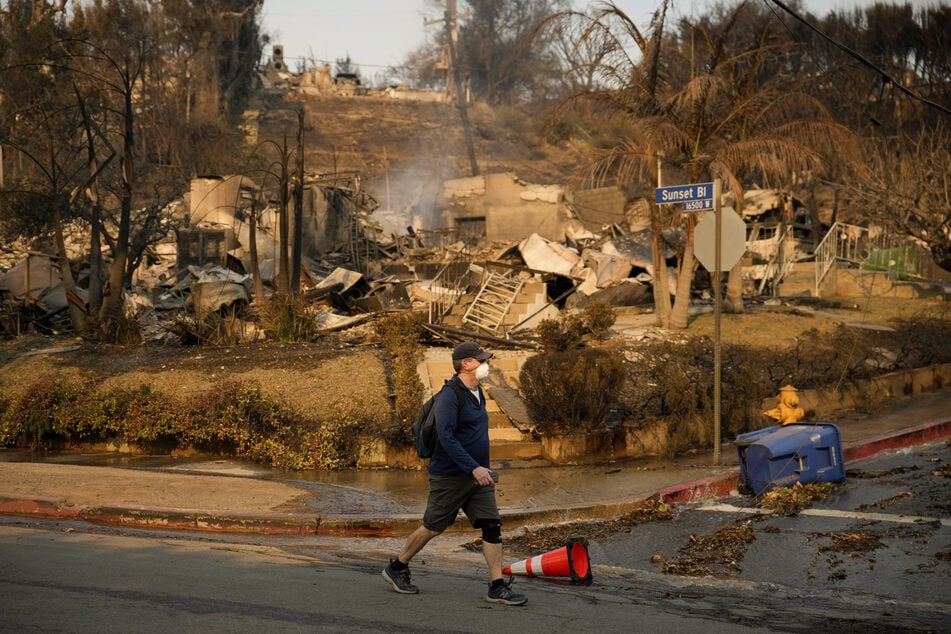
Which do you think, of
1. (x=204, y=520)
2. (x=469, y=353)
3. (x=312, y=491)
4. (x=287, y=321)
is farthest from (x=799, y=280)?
(x=469, y=353)

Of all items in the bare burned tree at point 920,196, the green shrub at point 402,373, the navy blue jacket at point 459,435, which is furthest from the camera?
the bare burned tree at point 920,196

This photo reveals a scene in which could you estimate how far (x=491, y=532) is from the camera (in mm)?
6695

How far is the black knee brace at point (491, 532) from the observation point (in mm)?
6656

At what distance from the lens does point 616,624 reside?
5.96 meters

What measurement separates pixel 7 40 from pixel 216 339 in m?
28.2

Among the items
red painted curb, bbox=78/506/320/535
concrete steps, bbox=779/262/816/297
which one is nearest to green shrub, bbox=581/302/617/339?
red painted curb, bbox=78/506/320/535

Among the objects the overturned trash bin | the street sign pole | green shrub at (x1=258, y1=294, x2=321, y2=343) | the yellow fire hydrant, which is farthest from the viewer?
green shrub at (x1=258, y1=294, x2=321, y2=343)

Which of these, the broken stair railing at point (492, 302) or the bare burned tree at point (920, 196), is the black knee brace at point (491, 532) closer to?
the broken stair railing at point (492, 302)

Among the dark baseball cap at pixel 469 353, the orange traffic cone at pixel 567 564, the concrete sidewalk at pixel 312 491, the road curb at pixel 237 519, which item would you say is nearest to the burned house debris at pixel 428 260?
the concrete sidewalk at pixel 312 491

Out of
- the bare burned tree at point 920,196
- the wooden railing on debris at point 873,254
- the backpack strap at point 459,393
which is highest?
the bare burned tree at point 920,196

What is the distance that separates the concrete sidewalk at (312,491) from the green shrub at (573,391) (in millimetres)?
719

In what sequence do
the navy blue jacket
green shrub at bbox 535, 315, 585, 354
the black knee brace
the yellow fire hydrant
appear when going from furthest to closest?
1. green shrub at bbox 535, 315, 585, 354
2. the yellow fire hydrant
3. the black knee brace
4. the navy blue jacket

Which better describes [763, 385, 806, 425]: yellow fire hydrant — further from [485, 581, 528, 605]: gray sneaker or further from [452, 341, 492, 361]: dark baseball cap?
[485, 581, 528, 605]: gray sneaker

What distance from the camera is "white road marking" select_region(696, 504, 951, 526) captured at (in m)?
8.99
